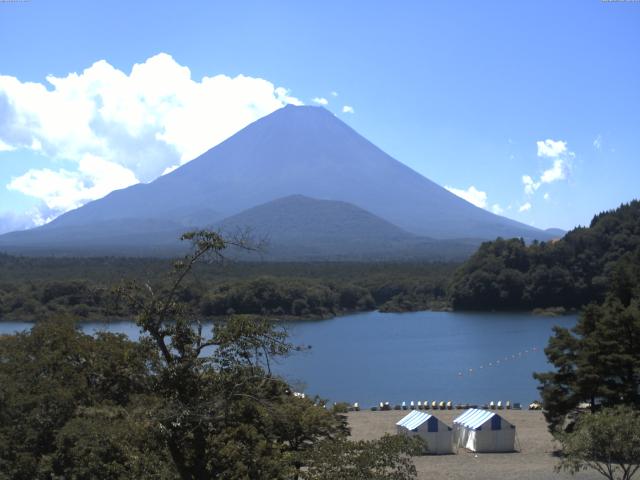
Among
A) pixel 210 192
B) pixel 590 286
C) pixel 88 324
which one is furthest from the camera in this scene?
pixel 210 192

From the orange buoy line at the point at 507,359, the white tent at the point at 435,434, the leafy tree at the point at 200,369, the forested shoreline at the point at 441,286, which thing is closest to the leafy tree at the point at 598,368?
the white tent at the point at 435,434

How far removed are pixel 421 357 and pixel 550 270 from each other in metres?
18.7

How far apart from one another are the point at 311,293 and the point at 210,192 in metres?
111

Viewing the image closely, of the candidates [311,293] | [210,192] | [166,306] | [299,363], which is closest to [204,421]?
[166,306]

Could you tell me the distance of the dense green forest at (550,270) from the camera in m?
46.1

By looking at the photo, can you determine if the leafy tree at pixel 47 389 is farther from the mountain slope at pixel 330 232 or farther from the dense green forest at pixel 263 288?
the mountain slope at pixel 330 232

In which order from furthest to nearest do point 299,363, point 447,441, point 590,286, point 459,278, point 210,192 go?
1. point 210,192
2. point 459,278
3. point 590,286
4. point 299,363
5. point 447,441

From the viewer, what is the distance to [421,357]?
99.6 feet

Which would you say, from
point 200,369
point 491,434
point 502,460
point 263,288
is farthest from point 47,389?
point 263,288

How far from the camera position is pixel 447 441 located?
14.4m

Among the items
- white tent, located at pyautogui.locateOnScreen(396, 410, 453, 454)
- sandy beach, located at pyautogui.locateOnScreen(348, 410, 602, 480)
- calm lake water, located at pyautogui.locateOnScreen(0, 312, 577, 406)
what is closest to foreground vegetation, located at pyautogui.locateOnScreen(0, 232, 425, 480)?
sandy beach, located at pyautogui.locateOnScreen(348, 410, 602, 480)

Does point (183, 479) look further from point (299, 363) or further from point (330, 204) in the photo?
point (330, 204)

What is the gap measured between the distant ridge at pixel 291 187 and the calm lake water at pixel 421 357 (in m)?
97.6

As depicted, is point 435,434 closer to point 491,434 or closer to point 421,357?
point 491,434
